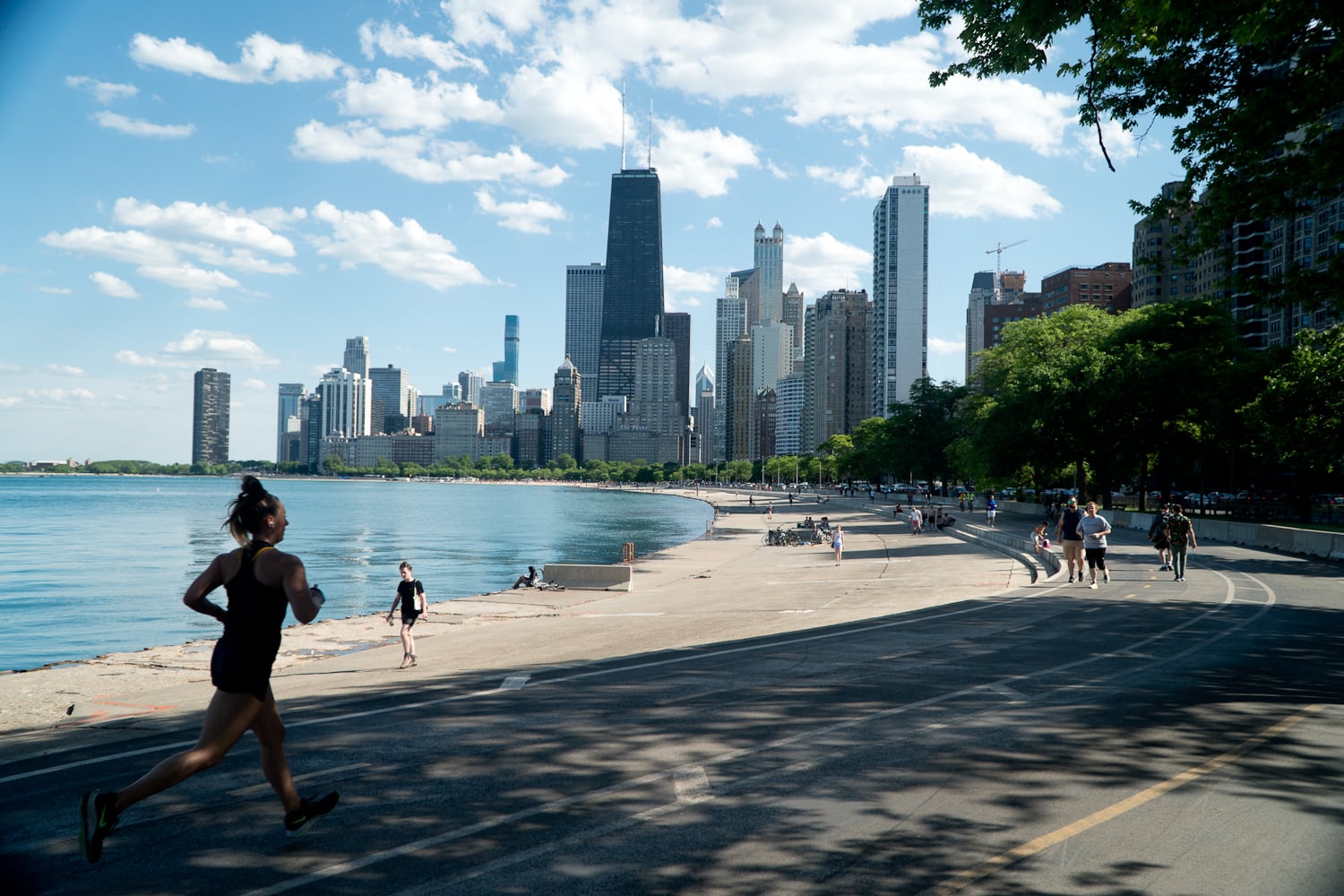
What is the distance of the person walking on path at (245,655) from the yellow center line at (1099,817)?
13.1ft

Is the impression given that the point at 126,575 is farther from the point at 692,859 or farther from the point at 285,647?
the point at 692,859

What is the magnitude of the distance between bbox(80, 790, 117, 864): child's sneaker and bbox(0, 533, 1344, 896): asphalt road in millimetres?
216

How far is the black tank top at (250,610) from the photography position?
531 cm

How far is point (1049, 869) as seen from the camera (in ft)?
17.1

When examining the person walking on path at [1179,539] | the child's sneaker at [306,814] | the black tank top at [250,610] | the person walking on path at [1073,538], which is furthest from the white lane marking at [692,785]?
the person walking on path at [1179,539]

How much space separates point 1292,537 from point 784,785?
34594 mm

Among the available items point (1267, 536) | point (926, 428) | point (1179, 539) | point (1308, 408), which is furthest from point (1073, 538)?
point (926, 428)

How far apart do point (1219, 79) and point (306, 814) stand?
16.3 m

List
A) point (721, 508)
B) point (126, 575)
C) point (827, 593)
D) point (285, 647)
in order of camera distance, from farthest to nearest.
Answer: point (721, 508) → point (126, 575) → point (827, 593) → point (285, 647)

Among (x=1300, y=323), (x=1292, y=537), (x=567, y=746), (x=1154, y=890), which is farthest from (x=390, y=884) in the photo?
(x=1300, y=323)

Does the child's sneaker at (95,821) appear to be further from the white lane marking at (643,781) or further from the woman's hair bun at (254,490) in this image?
the woman's hair bun at (254,490)

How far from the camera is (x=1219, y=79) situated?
14242 millimetres

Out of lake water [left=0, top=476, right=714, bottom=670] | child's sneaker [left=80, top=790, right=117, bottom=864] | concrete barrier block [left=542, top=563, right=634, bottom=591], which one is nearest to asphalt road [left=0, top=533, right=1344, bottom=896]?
child's sneaker [left=80, top=790, right=117, bottom=864]

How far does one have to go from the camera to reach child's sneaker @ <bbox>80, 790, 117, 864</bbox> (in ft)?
16.6
